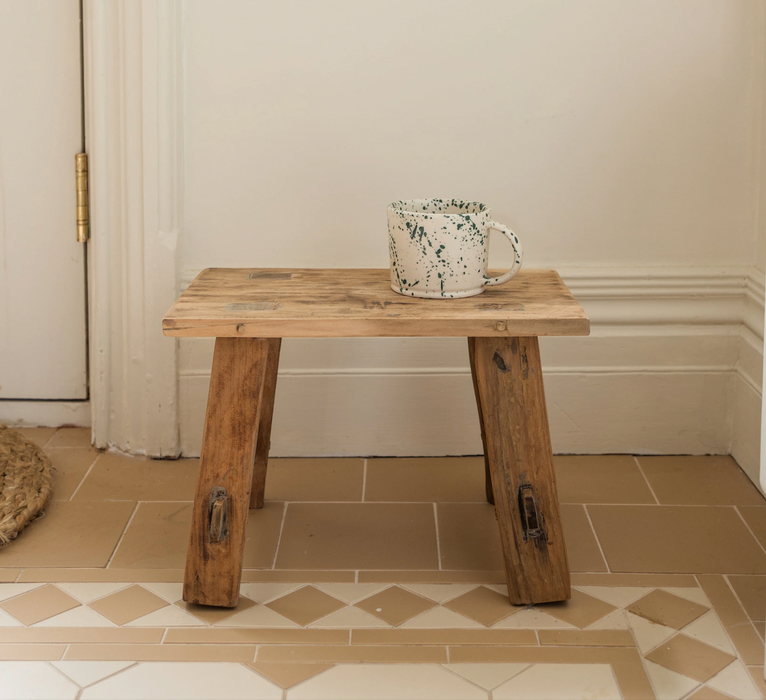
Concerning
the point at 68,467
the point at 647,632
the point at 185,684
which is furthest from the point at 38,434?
the point at 647,632

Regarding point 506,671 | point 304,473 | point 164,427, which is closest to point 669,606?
point 506,671

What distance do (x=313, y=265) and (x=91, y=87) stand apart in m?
0.58

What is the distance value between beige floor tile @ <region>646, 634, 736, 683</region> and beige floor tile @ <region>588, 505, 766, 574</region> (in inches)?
8.0

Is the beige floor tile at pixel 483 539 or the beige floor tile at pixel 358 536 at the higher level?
the beige floor tile at pixel 483 539

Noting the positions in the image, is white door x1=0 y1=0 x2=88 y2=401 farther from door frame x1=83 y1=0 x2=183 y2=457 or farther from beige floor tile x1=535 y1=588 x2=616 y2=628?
beige floor tile x1=535 y1=588 x2=616 y2=628

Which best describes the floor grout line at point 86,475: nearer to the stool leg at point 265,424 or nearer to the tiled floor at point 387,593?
the tiled floor at point 387,593

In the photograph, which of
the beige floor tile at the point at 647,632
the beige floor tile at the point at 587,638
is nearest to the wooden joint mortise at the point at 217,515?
the beige floor tile at the point at 587,638

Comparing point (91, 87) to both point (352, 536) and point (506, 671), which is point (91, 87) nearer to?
point (352, 536)

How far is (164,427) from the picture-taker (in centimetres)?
187

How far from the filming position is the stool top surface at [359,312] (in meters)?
1.22

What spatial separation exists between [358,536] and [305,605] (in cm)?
23

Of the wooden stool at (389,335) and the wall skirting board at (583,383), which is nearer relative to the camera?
the wooden stool at (389,335)

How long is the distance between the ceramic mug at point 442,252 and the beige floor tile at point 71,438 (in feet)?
3.23

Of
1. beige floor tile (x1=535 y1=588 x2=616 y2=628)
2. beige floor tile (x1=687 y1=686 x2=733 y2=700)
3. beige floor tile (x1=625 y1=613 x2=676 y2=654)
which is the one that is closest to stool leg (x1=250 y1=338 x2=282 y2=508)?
beige floor tile (x1=535 y1=588 x2=616 y2=628)
